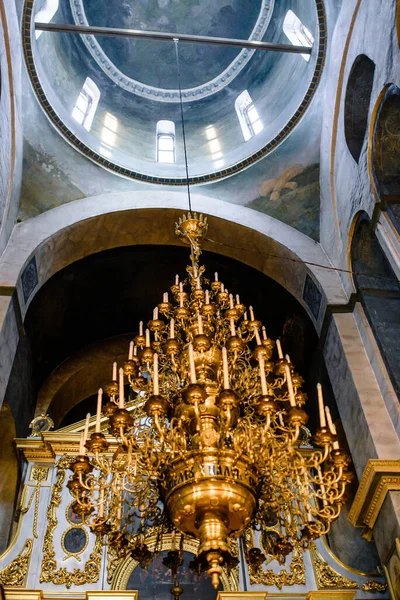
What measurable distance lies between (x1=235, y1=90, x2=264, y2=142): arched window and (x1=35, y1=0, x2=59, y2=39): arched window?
3639 mm

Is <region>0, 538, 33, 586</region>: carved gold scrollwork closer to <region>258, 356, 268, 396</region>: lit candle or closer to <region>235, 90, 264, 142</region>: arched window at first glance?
<region>258, 356, 268, 396</region>: lit candle

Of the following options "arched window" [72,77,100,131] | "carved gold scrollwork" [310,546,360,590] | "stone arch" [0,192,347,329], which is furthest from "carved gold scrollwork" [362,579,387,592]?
"arched window" [72,77,100,131]

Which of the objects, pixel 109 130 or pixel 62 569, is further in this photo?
pixel 109 130

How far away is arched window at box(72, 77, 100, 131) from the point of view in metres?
10.1

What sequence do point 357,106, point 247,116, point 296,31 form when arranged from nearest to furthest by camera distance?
point 357,106 → point 296,31 → point 247,116

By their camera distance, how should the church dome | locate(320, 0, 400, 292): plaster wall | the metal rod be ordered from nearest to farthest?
locate(320, 0, 400, 292): plaster wall < the metal rod < the church dome

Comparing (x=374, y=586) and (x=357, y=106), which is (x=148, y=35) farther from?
(x=374, y=586)

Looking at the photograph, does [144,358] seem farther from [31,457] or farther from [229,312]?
[31,457]

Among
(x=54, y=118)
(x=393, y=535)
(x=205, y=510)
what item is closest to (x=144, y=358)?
(x=205, y=510)

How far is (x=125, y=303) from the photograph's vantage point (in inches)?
418

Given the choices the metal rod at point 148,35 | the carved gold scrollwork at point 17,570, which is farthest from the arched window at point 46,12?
the carved gold scrollwork at point 17,570

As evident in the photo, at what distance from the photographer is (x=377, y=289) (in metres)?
7.44

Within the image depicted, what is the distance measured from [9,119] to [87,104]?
2.93 metres

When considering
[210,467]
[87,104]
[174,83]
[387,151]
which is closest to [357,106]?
[387,151]
